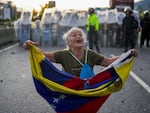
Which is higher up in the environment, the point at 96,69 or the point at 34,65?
the point at 34,65

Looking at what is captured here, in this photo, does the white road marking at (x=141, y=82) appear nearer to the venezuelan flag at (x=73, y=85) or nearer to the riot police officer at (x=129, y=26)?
the venezuelan flag at (x=73, y=85)

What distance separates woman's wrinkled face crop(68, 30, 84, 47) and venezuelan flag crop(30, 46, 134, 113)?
36 centimetres

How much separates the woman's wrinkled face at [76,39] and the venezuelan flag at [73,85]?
36 cm

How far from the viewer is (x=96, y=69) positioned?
549 inches

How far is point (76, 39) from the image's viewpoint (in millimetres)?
5637

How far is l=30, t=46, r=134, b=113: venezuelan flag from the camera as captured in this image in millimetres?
5218

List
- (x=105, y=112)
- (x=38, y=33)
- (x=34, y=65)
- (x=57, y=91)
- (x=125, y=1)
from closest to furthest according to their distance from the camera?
(x=57, y=91)
(x=34, y=65)
(x=105, y=112)
(x=38, y=33)
(x=125, y=1)

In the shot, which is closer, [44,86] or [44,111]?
[44,86]

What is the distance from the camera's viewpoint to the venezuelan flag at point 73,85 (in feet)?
17.1

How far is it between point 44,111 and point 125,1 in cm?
2682

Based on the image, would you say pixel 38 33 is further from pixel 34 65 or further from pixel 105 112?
pixel 34 65

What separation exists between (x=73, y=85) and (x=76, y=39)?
0.60 metres

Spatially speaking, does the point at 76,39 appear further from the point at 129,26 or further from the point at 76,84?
the point at 129,26

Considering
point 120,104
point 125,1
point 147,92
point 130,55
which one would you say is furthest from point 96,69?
point 125,1
